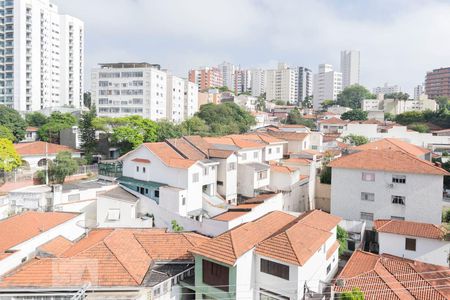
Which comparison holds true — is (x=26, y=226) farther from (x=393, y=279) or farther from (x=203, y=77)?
(x=203, y=77)

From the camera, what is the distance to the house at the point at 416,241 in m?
17.1

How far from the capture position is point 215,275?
41.9ft

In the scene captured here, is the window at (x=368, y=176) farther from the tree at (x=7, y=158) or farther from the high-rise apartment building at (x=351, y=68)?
the high-rise apartment building at (x=351, y=68)

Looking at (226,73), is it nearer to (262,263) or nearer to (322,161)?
(322,161)

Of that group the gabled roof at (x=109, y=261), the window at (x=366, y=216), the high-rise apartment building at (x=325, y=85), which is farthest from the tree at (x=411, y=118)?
the high-rise apartment building at (x=325, y=85)

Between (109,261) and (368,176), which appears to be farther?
(368,176)

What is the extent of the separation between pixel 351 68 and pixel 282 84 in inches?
1356

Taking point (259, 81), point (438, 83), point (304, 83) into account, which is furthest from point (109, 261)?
point (304, 83)

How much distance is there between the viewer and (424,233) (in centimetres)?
1747

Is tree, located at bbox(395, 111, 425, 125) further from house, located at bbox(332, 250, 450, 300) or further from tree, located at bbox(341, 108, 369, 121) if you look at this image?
house, located at bbox(332, 250, 450, 300)

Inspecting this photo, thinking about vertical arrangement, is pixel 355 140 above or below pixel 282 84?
below

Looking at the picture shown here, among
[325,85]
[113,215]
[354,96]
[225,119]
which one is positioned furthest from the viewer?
[325,85]

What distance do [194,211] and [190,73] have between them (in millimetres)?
93354

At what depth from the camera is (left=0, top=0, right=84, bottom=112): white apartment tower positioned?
62.2 metres
